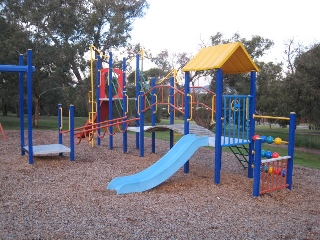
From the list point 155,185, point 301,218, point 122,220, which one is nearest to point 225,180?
point 155,185

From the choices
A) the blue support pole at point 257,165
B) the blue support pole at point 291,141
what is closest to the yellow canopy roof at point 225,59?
the blue support pole at point 291,141

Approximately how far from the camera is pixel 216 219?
15.1 feet

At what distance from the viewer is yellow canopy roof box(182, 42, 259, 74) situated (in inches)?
252

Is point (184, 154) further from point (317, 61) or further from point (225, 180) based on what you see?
point (317, 61)

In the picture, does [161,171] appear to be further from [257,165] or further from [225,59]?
[225,59]

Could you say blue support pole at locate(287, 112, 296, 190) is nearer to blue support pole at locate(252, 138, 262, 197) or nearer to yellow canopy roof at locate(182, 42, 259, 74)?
blue support pole at locate(252, 138, 262, 197)

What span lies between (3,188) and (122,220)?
2796 millimetres

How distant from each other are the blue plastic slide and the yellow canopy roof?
148cm

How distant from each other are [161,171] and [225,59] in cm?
244

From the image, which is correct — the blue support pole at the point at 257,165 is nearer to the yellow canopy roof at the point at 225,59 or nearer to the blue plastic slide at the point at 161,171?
the blue plastic slide at the point at 161,171

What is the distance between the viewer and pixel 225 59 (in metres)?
6.29

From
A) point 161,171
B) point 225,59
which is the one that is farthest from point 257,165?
point 225,59

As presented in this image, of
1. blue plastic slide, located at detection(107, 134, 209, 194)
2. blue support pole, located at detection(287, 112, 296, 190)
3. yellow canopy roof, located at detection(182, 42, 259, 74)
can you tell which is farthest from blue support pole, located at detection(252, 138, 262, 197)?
yellow canopy roof, located at detection(182, 42, 259, 74)

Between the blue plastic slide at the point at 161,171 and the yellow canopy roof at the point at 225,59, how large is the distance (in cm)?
148
